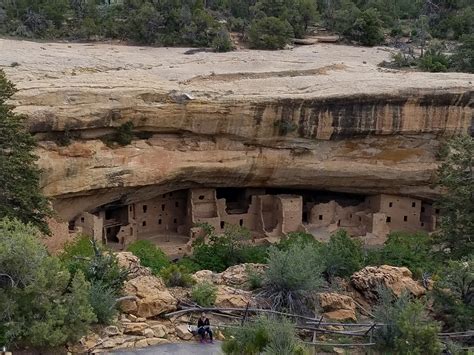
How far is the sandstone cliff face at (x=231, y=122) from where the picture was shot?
1688 cm

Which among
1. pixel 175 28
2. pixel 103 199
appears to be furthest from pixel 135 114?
pixel 175 28

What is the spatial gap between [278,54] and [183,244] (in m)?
8.22

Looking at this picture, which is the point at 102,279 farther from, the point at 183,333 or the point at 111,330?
the point at 183,333

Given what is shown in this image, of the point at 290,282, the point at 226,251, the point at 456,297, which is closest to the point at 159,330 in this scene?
the point at 290,282

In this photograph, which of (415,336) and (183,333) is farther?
(183,333)

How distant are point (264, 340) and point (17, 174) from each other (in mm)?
6936

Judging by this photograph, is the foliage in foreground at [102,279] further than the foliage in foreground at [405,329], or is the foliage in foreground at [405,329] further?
the foliage in foreground at [102,279]

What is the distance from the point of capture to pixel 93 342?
8891mm

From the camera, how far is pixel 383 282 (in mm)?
11055

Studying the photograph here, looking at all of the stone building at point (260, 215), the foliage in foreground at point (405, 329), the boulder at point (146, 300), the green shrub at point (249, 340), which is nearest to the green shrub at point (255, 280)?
the boulder at point (146, 300)

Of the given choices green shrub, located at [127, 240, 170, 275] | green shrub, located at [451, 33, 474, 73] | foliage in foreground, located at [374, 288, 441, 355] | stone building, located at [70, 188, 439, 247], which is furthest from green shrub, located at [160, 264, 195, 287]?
green shrub, located at [451, 33, 474, 73]

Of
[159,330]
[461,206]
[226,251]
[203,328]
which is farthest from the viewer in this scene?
[226,251]

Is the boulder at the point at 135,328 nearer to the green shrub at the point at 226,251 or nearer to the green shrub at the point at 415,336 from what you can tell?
the green shrub at the point at 415,336

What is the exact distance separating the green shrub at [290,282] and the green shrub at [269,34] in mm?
18208
